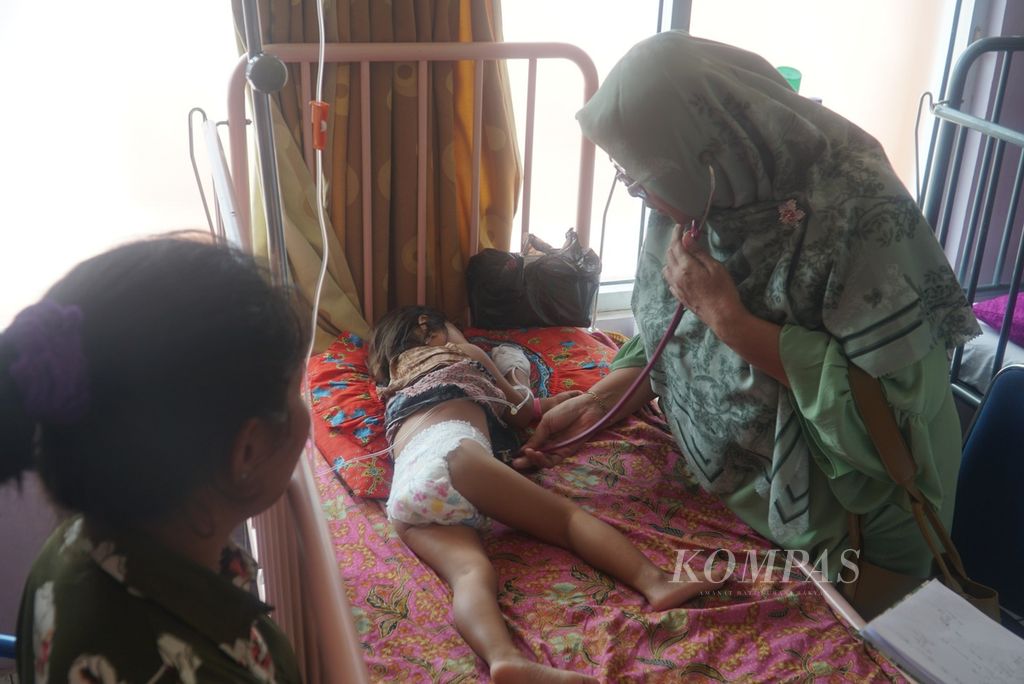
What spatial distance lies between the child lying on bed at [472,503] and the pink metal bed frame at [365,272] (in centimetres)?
29

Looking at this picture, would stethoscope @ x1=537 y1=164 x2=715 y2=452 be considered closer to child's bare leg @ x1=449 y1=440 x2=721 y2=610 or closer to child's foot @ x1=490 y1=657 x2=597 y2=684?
child's bare leg @ x1=449 y1=440 x2=721 y2=610

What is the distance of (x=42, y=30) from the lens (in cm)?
211

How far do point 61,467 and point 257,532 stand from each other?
0.36 metres

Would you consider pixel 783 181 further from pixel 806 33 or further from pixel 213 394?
pixel 806 33

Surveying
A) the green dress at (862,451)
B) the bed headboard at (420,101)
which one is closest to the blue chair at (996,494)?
the green dress at (862,451)

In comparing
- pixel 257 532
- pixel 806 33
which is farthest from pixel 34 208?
pixel 806 33

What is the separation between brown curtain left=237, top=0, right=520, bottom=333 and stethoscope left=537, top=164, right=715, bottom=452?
0.70 m

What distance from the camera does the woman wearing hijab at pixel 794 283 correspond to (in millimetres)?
1373

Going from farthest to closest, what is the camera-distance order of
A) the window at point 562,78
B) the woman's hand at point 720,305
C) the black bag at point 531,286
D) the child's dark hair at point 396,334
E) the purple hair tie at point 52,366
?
the window at point 562,78, the black bag at point 531,286, the child's dark hair at point 396,334, the woman's hand at point 720,305, the purple hair tie at point 52,366

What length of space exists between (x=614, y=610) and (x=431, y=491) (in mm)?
365

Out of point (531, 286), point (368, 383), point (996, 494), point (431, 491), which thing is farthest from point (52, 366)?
point (531, 286)

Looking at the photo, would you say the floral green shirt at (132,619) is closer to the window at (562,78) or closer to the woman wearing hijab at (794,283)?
the woman wearing hijab at (794,283)

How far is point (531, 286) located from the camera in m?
2.29

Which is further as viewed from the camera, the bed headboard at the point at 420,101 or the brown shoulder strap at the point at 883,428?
the bed headboard at the point at 420,101
